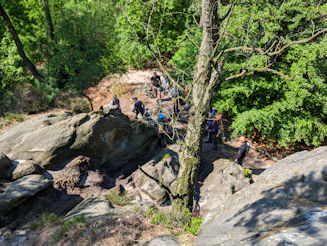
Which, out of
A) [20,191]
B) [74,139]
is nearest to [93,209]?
[20,191]

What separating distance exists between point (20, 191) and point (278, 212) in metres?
7.66

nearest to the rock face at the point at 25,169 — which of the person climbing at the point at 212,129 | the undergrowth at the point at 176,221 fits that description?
the undergrowth at the point at 176,221

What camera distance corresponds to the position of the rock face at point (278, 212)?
3311 mm

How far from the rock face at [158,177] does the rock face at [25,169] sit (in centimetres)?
421

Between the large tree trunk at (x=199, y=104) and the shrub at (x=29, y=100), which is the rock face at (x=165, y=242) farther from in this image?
the shrub at (x=29, y=100)

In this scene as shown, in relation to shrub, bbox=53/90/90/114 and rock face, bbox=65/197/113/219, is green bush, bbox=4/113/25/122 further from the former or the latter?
rock face, bbox=65/197/113/219

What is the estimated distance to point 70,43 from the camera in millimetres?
19234

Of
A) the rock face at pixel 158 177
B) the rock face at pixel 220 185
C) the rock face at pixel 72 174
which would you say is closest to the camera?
the rock face at pixel 220 185

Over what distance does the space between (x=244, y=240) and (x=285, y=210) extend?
1.00 meters

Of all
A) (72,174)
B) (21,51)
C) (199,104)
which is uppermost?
(21,51)

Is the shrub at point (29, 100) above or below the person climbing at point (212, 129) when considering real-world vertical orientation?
above

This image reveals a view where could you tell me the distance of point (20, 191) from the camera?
755 cm

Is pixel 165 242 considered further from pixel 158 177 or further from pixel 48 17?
pixel 48 17

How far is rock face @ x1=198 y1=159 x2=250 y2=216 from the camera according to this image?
917cm
